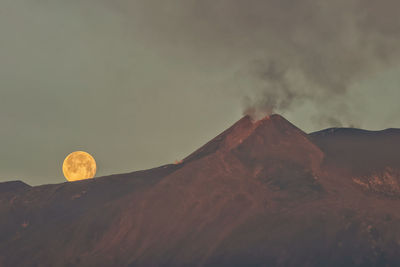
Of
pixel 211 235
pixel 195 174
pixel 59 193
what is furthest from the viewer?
pixel 59 193

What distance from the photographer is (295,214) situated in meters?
79.6

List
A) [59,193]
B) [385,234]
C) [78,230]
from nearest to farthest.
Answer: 1. [385,234]
2. [78,230]
3. [59,193]

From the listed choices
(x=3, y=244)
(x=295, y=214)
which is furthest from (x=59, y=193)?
(x=295, y=214)

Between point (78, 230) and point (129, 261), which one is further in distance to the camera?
point (78, 230)

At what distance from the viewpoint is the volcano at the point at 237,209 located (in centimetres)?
7356

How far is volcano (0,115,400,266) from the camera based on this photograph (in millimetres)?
73562

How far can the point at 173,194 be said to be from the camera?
90688mm

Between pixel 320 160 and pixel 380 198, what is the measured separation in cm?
1539

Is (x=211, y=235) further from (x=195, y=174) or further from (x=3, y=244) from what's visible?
(x=3, y=244)

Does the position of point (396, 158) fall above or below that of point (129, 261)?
above

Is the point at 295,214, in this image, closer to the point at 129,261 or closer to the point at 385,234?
the point at 385,234

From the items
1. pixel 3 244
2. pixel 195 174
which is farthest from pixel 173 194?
pixel 3 244

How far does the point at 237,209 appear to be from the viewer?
8400 cm

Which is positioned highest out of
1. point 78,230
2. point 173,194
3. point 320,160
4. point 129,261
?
point 320,160
